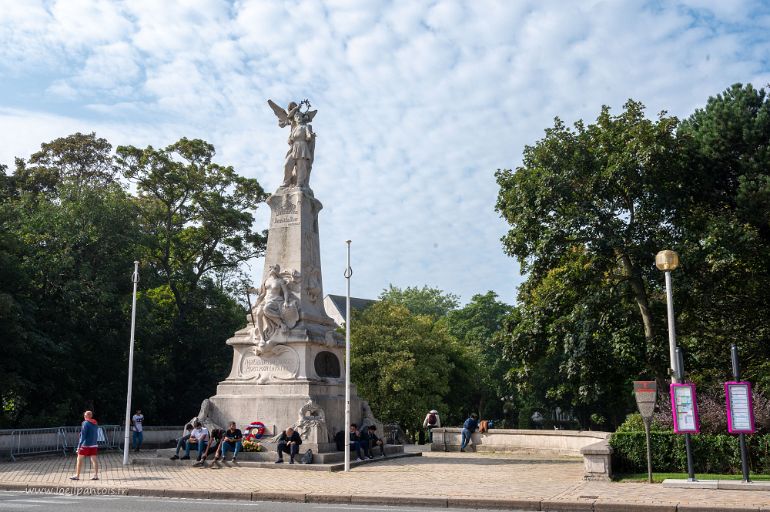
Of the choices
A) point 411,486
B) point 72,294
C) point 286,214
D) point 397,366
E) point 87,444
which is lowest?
point 411,486

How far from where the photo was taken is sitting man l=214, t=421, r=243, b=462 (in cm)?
1936

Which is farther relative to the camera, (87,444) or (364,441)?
(364,441)

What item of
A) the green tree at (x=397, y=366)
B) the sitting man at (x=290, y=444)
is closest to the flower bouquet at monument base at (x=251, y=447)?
the sitting man at (x=290, y=444)

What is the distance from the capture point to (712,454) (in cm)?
1562

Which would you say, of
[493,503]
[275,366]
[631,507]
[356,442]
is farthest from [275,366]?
[631,507]

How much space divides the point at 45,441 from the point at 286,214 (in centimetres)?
1093

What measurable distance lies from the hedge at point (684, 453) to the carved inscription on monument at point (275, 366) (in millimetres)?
9710

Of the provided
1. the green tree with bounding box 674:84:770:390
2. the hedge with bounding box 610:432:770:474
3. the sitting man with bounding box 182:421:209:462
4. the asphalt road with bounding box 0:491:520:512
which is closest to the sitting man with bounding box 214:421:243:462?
the sitting man with bounding box 182:421:209:462

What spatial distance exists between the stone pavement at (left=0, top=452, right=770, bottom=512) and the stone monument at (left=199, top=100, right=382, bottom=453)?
238 centimetres

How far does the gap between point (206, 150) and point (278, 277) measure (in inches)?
807

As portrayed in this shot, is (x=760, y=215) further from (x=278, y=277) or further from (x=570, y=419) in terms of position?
(x=570, y=419)

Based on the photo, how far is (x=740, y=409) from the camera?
13867 mm

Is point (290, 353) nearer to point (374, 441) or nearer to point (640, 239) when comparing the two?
point (374, 441)

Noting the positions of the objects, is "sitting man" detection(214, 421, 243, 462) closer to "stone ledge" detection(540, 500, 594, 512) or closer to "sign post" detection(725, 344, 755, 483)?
"stone ledge" detection(540, 500, 594, 512)
